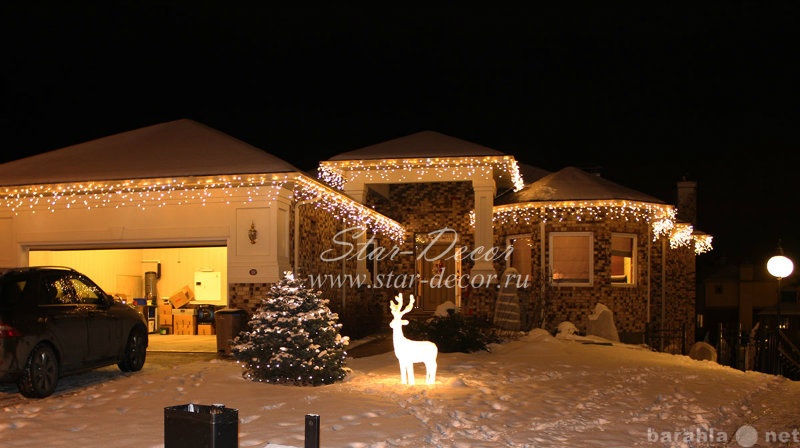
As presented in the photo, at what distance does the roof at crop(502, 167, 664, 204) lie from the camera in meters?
21.2

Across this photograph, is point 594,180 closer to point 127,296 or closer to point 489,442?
point 127,296

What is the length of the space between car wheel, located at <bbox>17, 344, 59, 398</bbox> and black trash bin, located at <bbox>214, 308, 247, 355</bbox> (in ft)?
13.1

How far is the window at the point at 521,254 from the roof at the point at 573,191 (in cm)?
112

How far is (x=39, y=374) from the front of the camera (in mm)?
9820

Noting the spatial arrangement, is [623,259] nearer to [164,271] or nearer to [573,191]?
[573,191]

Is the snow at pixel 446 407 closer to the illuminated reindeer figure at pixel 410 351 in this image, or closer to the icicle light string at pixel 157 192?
the illuminated reindeer figure at pixel 410 351

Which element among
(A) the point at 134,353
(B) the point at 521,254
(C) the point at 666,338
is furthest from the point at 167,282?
(C) the point at 666,338

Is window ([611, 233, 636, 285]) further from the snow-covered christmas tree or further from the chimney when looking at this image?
the snow-covered christmas tree

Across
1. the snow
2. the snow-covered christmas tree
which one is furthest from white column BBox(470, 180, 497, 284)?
the snow-covered christmas tree

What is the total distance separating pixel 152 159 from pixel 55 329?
19.1 ft

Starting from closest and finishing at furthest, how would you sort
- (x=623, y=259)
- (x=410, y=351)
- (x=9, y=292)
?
(x=9, y=292), (x=410, y=351), (x=623, y=259)

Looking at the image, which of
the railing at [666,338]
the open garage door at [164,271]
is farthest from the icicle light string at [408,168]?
Result: the railing at [666,338]

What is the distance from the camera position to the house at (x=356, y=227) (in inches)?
576

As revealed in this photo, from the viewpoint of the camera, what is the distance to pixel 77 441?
290 inches
